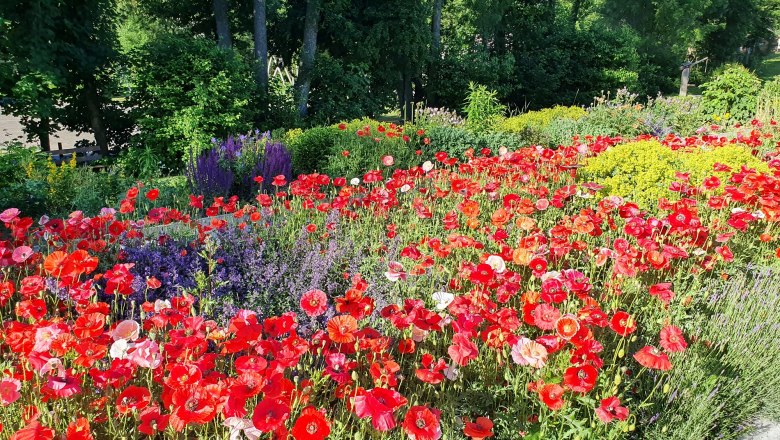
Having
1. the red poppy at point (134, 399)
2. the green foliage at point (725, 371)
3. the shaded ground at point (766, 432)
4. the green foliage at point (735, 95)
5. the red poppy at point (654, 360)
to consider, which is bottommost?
the shaded ground at point (766, 432)

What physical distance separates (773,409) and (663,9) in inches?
886

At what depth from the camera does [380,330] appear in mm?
2719

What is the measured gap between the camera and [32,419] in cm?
147

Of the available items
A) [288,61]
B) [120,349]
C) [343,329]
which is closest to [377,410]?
[343,329]

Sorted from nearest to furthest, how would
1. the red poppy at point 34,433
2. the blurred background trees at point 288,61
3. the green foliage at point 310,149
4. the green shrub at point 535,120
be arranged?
the red poppy at point 34,433, the green foliage at point 310,149, the blurred background trees at point 288,61, the green shrub at point 535,120

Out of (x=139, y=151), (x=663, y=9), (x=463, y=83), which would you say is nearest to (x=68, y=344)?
(x=139, y=151)

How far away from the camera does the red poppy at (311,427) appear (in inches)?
56.1

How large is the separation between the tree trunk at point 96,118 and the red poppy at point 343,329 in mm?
8894

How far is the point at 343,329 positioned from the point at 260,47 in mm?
10186

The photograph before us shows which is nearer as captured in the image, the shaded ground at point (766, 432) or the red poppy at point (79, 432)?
the red poppy at point (79, 432)

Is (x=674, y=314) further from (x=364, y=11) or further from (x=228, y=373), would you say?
(x=364, y=11)

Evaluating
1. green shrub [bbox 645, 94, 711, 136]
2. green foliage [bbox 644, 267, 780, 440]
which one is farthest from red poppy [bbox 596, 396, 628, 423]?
green shrub [bbox 645, 94, 711, 136]

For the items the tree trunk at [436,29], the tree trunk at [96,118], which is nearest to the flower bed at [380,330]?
the tree trunk at [96,118]

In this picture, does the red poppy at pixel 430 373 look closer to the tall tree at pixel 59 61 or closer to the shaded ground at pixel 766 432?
the shaded ground at pixel 766 432
